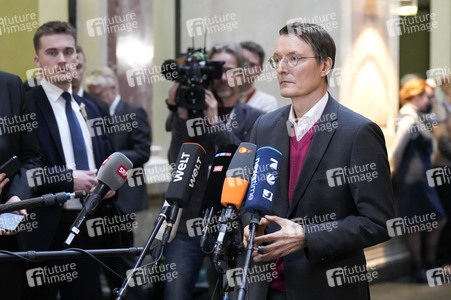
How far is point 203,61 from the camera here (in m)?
5.62

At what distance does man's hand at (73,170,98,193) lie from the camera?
498 cm

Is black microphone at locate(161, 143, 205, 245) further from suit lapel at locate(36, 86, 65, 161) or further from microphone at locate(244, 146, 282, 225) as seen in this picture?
suit lapel at locate(36, 86, 65, 161)

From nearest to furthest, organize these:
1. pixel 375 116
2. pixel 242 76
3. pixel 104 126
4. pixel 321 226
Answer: pixel 321 226
pixel 104 126
pixel 242 76
pixel 375 116

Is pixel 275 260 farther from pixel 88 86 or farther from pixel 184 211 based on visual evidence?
pixel 88 86

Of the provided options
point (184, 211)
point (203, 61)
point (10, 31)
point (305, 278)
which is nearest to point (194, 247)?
point (184, 211)

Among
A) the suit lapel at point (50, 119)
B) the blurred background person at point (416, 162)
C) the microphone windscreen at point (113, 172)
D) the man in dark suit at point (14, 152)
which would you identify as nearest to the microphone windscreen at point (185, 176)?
the microphone windscreen at point (113, 172)

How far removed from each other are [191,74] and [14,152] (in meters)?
1.53

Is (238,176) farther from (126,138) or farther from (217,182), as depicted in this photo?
(126,138)

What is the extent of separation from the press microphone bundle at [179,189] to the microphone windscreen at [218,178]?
126mm

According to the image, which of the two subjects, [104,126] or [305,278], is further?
[104,126]

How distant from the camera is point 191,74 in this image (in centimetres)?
561

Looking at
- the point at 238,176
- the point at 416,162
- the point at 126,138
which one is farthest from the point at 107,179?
the point at 416,162

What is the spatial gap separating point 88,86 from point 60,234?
3033mm

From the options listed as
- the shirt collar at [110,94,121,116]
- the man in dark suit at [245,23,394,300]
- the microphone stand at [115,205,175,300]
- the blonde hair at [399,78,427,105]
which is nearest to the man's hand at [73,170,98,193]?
the man in dark suit at [245,23,394,300]
